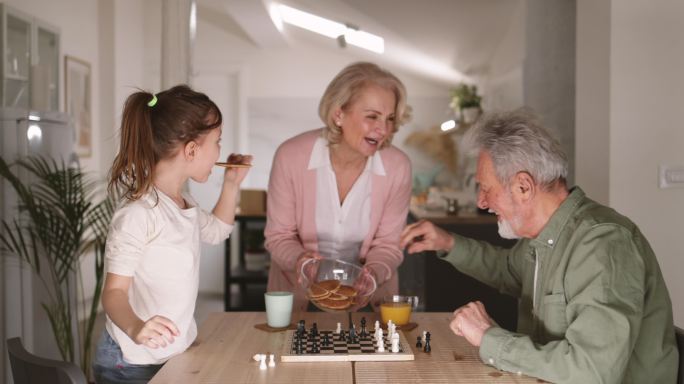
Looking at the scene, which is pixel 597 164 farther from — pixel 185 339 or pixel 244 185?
pixel 244 185

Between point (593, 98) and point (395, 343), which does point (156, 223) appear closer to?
point (395, 343)

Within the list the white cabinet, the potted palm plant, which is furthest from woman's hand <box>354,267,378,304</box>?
the white cabinet

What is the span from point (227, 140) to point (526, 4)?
3685 mm

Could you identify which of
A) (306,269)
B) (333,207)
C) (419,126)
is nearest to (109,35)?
(419,126)

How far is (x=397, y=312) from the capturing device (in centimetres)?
211

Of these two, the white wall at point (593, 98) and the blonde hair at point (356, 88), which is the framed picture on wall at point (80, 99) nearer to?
the blonde hair at point (356, 88)

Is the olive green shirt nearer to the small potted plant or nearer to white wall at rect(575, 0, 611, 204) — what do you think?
white wall at rect(575, 0, 611, 204)

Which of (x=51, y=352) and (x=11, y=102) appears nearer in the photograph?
(x=51, y=352)

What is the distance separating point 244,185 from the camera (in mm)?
→ 8031

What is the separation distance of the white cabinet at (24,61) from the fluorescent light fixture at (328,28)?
1936 mm

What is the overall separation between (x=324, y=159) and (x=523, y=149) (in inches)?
37.6

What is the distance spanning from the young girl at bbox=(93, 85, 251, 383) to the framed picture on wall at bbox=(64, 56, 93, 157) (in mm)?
4046

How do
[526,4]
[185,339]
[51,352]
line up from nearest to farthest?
[185,339] < [51,352] < [526,4]

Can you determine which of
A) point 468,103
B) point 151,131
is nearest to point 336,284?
point 151,131
